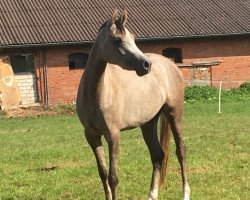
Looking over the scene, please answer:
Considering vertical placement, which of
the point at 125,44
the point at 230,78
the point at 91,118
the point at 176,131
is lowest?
the point at 230,78

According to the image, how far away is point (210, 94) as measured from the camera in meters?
25.2

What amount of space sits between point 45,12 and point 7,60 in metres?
3.90

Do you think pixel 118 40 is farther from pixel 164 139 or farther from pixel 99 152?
pixel 164 139

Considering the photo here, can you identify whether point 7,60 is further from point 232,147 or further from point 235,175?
point 235,175

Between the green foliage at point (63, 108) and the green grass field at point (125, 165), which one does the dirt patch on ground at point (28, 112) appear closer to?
the green foliage at point (63, 108)

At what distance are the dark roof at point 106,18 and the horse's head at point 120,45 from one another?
Answer: 1912 centimetres

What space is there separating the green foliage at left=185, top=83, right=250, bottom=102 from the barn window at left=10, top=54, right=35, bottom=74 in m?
7.57

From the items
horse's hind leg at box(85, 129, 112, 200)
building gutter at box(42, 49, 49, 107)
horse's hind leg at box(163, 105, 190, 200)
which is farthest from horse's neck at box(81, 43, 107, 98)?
building gutter at box(42, 49, 49, 107)

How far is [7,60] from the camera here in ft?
81.1

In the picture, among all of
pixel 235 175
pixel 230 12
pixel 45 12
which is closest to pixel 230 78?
pixel 230 12

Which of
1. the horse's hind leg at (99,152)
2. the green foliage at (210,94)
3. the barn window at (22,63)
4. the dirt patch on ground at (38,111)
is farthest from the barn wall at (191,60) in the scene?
the horse's hind leg at (99,152)

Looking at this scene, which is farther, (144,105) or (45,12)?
(45,12)

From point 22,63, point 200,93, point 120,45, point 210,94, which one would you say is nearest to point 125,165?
point 120,45

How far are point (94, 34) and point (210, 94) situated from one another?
6.32 m
